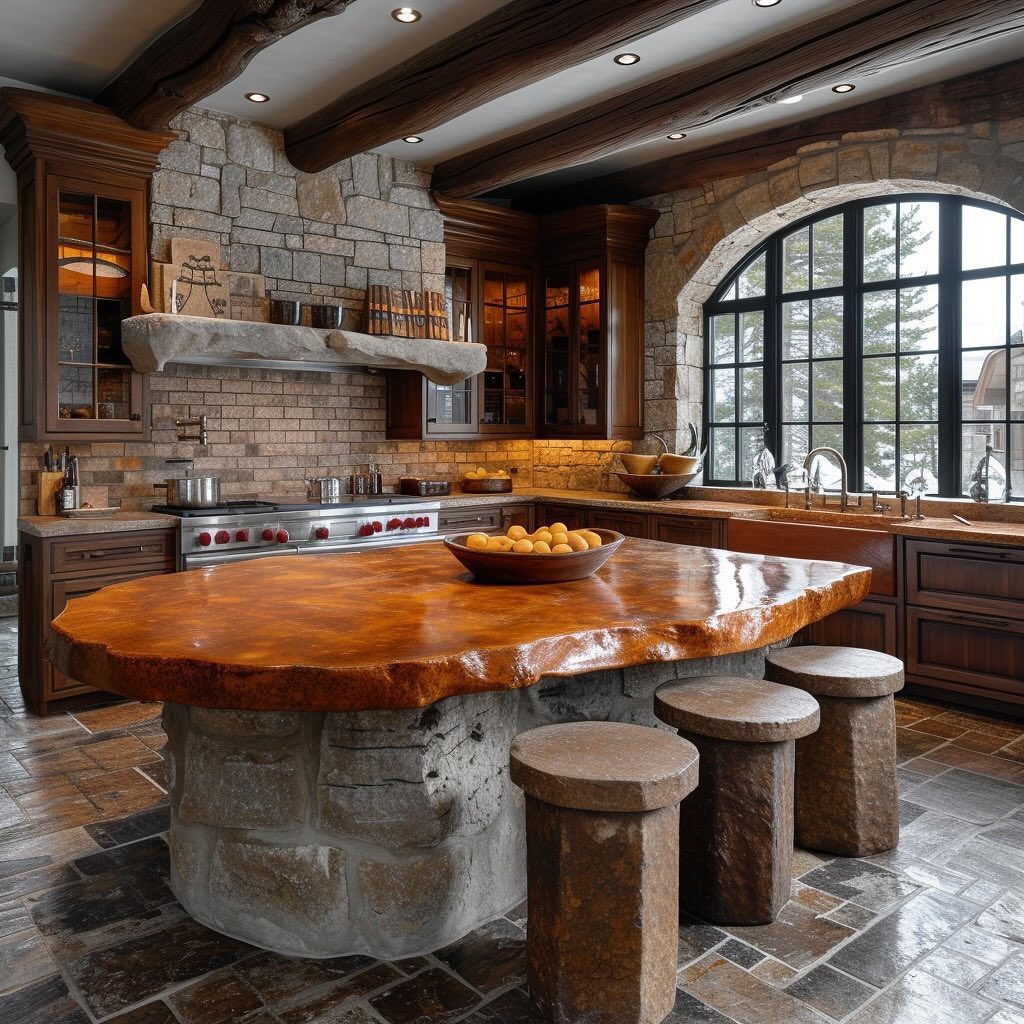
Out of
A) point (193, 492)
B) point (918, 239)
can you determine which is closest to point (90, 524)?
point (193, 492)

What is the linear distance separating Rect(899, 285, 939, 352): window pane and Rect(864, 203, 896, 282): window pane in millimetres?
195

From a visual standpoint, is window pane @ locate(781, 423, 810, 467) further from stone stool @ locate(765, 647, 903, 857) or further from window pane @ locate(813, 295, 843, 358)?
stone stool @ locate(765, 647, 903, 857)

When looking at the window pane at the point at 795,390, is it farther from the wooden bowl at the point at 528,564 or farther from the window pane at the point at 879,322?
the wooden bowl at the point at 528,564

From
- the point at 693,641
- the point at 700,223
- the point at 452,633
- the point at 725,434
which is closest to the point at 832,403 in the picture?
the point at 725,434

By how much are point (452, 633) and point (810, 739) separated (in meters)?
1.38

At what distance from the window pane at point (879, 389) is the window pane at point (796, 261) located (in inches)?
29.7

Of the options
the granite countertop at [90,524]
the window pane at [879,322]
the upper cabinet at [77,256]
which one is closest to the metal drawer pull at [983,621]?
the window pane at [879,322]

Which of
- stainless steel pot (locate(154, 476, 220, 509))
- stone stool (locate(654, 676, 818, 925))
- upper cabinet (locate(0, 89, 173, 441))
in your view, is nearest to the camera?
stone stool (locate(654, 676, 818, 925))

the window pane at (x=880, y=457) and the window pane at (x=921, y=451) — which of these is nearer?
the window pane at (x=921, y=451)

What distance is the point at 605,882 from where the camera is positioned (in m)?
1.92

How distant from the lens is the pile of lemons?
9.16ft

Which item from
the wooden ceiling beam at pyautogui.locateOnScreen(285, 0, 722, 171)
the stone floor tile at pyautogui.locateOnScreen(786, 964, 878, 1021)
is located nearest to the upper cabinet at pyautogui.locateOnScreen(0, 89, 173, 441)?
the wooden ceiling beam at pyautogui.locateOnScreen(285, 0, 722, 171)

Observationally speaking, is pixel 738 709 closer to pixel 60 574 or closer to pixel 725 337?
pixel 60 574

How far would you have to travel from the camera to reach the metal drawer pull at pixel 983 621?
13.7 feet
